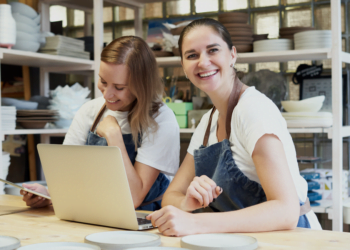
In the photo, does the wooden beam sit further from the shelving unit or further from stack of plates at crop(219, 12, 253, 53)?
stack of plates at crop(219, 12, 253, 53)

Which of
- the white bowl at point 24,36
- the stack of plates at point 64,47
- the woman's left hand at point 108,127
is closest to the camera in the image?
the woman's left hand at point 108,127

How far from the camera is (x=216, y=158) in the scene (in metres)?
1.41

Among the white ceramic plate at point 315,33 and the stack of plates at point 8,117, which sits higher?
the white ceramic plate at point 315,33

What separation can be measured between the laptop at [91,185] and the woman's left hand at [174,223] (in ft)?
0.23

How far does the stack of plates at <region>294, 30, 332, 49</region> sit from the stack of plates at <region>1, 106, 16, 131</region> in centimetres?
161

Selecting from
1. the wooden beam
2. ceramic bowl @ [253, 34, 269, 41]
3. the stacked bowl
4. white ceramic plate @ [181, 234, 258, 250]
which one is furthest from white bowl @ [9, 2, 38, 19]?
white ceramic plate @ [181, 234, 258, 250]

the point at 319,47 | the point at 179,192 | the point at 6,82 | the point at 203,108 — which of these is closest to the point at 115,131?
the point at 179,192

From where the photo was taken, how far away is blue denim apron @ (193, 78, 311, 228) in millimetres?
1321

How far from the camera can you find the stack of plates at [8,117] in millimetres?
2330

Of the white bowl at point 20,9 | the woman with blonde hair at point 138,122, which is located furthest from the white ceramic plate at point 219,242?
the white bowl at point 20,9

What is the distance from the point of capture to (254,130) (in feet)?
3.96

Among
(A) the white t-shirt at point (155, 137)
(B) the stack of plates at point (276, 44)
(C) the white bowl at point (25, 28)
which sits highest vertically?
(C) the white bowl at point (25, 28)

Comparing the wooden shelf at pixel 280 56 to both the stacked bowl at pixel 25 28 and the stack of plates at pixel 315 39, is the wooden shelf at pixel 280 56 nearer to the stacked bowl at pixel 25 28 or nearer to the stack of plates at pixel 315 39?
the stack of plates at pixel 315 39

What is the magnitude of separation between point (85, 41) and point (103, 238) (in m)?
2.11
